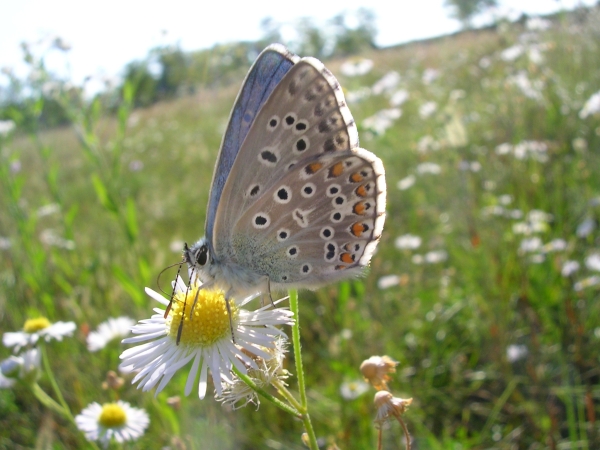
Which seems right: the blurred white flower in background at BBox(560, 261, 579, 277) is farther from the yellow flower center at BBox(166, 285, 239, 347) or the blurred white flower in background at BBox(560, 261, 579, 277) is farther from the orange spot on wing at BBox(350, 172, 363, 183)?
the yellow flower center at BBox(166, 285, 239, 347)

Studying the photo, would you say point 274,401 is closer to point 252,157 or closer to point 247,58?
point 252,157

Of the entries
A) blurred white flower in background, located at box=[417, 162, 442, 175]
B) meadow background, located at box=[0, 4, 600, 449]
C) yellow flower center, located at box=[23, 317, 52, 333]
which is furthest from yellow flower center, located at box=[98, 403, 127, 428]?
blurred white flower in background, located at box=[417, 162, 442, 175]

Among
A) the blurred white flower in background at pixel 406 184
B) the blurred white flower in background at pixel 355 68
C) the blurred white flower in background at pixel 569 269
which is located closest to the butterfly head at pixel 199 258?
the blurred white flower in background at pixel 569 269

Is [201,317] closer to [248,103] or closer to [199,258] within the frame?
[199,258]

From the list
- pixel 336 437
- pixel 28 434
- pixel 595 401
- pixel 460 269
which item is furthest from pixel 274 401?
pixel 460 269

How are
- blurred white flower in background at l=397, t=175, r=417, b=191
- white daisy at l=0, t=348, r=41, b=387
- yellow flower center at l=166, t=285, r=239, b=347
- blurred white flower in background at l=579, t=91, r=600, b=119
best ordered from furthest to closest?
blurred white flower in background at l=397, t=175, r=417, b=191 → blurred white flower in background at l=579, t=91, r=600, b=119 → white daisy at l=0, t=348, r=41, b=387 → yellow flower center at l=166, t=285, r=239, b=347

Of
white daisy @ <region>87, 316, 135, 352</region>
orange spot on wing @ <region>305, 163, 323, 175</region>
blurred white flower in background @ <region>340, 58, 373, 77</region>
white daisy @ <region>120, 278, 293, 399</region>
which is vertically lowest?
white daisy @ <region>87, 316, 135, 352</region>
